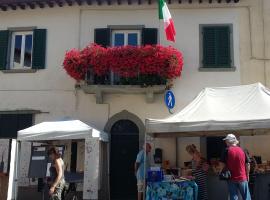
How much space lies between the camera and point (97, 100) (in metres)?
14.3

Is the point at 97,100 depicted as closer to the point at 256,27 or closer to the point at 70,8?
the point at 70,8

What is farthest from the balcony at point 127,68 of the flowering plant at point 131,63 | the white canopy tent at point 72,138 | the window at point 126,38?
the white canopy tent at point 72,138

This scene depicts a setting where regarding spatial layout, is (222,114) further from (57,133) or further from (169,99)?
(57,133)

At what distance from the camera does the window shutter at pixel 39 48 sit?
592 inches

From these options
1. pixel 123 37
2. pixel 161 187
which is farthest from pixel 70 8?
pixel 161 187

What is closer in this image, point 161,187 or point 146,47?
point 161,187

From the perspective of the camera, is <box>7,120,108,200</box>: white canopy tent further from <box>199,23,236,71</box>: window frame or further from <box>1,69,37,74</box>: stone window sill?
<box>199,23,236,71</box>: window frame

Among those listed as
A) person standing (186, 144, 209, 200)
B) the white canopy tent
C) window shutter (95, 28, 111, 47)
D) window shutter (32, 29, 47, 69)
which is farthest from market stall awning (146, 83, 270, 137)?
window shutter (32, 29, 47, 69)

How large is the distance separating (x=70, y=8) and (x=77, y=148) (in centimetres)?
489

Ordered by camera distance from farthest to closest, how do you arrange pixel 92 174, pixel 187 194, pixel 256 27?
1. pixel 256 27
2. pixel 92 174
3. pixel 187 194

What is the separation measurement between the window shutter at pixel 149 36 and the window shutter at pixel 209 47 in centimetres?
163

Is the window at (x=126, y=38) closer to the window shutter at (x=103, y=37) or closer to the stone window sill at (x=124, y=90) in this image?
the window shutter at (x=103, y=37)

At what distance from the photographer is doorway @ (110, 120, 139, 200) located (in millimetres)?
14086

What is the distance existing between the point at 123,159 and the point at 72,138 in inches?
96.8
